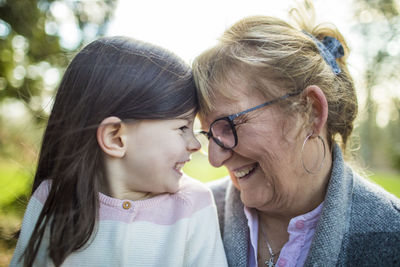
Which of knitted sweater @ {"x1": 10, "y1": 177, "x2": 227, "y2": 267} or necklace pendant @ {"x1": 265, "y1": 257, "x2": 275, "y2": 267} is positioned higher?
knitted sweater @ {"x1": 10, "y1": 177, "x2": 227, "y2": 267}

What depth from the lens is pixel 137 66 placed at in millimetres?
1809

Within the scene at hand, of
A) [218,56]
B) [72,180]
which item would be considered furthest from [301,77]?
[72,180]

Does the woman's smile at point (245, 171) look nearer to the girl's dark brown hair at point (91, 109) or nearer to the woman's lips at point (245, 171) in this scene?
the woman's lips at point (245, 171)

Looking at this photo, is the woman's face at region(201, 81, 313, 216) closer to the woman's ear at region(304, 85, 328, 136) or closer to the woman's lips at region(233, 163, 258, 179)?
the woman's lips at region(233, 163, 258, 179)

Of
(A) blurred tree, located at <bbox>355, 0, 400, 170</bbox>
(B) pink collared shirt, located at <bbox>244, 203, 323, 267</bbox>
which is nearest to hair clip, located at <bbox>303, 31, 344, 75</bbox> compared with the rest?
(B) pink collared shirt, located at <bbox>244, 203, 323, 267</bbox>

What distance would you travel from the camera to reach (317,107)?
1887 millimetres

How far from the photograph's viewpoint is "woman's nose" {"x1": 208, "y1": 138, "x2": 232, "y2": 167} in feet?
6.55

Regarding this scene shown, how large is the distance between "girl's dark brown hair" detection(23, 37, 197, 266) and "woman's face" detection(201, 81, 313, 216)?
32 centimetres

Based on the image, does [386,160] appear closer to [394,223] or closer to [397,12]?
[397,12]

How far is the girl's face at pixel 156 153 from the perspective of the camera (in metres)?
1.83

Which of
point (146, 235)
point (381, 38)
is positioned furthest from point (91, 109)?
point (381, 38)

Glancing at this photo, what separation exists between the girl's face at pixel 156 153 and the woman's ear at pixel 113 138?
0.12 ft

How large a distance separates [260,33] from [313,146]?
2.55 feet

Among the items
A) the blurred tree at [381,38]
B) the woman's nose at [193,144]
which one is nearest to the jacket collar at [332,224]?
the woman's nose at [193,144]
